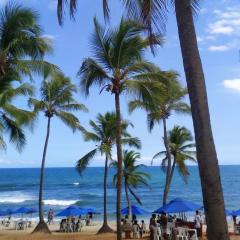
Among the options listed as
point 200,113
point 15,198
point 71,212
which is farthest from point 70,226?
point 15,198

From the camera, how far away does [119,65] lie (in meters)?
18.7

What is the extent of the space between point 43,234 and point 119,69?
13.3 m

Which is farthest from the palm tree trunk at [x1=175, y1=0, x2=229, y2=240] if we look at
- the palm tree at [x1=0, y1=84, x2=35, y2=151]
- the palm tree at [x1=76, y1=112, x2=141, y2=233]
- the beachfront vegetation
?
the palm tree at [x1=76, y1=112, x2=141, y2=233]

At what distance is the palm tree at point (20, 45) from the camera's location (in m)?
14.9

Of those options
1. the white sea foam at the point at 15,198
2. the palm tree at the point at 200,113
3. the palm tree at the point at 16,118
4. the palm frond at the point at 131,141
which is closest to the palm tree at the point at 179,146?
the palm frond at the point at 131,141

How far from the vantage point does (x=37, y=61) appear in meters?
15.8

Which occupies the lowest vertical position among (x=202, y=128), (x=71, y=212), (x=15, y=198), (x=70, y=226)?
(x=202, y=128)

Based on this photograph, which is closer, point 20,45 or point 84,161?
point 20,45

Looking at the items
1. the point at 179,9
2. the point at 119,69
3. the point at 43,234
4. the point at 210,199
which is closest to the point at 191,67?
the point at 179,9

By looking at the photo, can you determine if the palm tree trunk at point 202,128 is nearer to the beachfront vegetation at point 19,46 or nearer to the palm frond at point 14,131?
the beachfront vegetation at point 19,46

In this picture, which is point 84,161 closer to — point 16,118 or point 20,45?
point 16,118

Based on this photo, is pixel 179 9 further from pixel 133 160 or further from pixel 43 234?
pixel 133 160

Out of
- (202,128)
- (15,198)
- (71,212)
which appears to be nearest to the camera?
(202,128)

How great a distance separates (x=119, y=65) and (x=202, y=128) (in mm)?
11964
